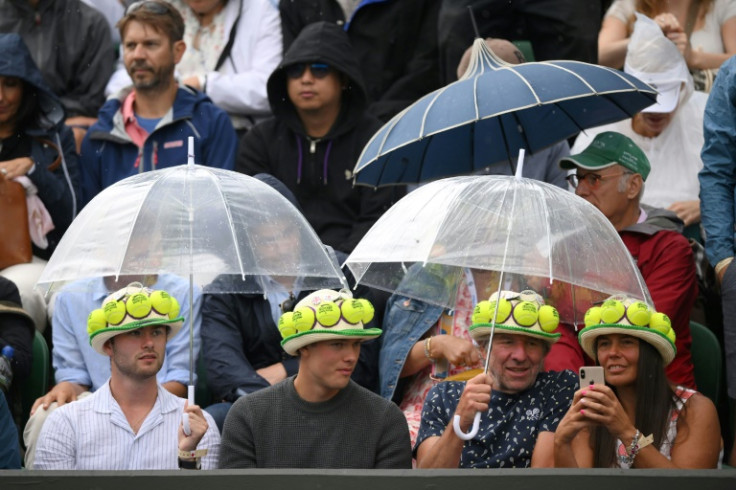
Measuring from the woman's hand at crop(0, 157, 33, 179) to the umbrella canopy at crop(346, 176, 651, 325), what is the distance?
3.00 metres

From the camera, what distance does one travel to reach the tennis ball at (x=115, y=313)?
598cm

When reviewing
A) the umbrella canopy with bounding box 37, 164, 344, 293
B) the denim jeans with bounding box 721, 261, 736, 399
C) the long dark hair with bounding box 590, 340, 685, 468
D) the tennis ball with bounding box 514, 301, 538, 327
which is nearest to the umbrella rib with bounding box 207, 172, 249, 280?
the umbrella canopy with bounding box 37, 164, 344, 293

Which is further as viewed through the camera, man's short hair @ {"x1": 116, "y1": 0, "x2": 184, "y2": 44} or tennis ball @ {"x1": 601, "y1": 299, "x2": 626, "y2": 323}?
man's short hair @ {"x1": 116, "y1": 0, "x2": 184, "y2": 44}

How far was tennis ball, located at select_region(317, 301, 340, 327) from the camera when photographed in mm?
5578

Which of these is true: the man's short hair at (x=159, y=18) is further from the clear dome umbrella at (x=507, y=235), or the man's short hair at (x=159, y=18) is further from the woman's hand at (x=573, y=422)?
the woman's hand at (x=573, y=422)

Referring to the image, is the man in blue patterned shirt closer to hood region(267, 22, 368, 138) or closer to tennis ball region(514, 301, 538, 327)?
tennis ball region(514, 301, 538, 327)

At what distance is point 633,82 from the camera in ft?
21.1

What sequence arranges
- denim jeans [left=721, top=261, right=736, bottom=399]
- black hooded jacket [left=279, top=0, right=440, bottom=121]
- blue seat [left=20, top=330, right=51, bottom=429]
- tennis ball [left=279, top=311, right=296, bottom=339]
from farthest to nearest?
black hooded jacket [left=279, top=0, right=440, bottom=121], blue seat [left=20, top=330, right=51, bottom=429], denim jeans [left=721, top=261, right=736, bottom=399], tennis ball [left=279, top=311, right=296, bottom=339]

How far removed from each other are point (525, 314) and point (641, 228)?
143cm

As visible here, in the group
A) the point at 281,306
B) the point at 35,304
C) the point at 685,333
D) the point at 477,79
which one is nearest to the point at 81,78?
the point at 35,304

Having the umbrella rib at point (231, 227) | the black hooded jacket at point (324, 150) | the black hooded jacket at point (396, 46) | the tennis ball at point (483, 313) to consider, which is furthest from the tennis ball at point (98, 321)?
the black hooded jacket at point (396, 46)

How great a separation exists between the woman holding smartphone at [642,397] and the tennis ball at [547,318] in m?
0.12

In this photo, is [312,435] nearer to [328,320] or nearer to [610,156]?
[328,320]

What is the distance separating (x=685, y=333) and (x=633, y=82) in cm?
123
